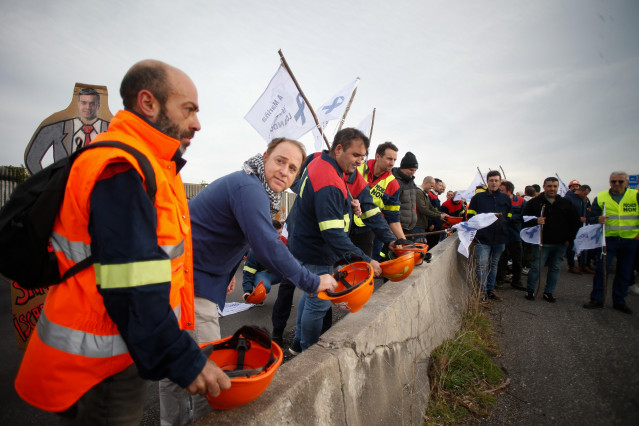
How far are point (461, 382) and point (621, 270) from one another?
181 inches

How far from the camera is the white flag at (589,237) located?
5.91 metres

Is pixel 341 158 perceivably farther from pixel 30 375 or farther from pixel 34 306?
pixel 34 306

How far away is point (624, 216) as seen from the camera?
5.46 metres

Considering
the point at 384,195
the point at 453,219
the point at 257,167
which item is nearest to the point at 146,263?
the point at 257,167

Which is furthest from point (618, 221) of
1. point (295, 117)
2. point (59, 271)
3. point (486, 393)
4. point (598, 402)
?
point (59, 271)

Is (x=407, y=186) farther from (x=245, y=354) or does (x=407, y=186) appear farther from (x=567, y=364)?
(x=245, y=354)

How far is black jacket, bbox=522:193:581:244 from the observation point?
6059 mm

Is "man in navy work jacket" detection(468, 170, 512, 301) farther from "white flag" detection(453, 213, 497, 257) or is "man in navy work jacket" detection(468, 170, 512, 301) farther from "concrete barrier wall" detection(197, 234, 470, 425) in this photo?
"concrete barrier wall" detection(197, 234, 470, 425)

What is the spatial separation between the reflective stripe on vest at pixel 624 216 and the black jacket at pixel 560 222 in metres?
0.52

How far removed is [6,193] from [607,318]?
13.1 m

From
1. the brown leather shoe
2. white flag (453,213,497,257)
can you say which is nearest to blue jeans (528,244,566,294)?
white flag (453,213,497,257)

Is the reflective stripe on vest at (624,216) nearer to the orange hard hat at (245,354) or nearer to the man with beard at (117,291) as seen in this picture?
the orange hard hat at (245,354)

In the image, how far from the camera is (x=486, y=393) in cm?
296

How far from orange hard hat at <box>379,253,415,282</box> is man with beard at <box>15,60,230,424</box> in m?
2.07
